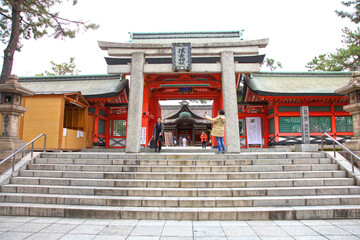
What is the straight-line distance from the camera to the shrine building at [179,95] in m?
8.70

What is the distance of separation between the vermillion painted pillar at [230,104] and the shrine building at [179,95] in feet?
0.12

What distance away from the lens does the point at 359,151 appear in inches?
253

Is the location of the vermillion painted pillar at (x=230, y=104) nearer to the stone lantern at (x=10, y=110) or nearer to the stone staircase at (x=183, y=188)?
the stone staircase at (x=183, y=188)

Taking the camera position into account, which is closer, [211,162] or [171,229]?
[171,229]

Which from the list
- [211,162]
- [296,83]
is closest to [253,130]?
[296,83]

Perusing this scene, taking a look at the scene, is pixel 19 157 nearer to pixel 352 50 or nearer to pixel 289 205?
pixel 289 205

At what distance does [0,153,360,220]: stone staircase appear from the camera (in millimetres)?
4481

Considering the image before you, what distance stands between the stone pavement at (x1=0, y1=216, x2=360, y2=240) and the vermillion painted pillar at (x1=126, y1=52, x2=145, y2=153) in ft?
12.6

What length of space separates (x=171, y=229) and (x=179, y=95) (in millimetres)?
11280

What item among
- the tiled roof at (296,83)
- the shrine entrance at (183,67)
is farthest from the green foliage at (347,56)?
the shrine entrance at (183,67)

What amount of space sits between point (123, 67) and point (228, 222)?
6.90 m

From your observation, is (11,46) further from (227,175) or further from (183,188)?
(227,175)

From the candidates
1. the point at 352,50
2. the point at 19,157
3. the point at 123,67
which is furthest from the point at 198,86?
the point at 352,50

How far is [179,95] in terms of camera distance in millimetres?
14609
